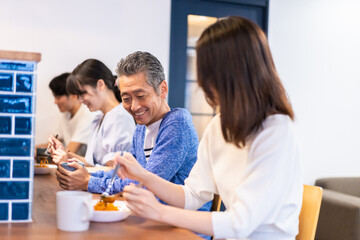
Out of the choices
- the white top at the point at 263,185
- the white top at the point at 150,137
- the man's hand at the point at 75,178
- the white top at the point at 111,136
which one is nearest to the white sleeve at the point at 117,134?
the white top at the point at 111,136

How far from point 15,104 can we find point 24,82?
0.06 metres

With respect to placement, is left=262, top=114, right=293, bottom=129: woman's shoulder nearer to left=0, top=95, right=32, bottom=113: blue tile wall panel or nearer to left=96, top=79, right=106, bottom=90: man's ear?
left=0, top=95, right=32, bottom=113: blue tile wall panel

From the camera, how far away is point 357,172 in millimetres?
4680

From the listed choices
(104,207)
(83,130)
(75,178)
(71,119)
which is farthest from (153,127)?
(71,119)

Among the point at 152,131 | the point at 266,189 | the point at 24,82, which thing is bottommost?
the point at 266,189

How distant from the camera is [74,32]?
376cm

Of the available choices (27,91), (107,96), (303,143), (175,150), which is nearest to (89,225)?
(27,91)

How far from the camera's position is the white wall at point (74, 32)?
3.62 metres

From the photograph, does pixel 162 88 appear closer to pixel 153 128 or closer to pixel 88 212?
pixel 153 128

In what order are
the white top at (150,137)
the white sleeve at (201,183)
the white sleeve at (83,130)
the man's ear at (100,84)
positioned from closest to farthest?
the white sleeve at (201,183) → the white top at (150,137) → the man's ear at (100,84) → the white sleeve at (83,130)

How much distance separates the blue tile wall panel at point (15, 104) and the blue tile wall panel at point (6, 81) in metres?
0.02

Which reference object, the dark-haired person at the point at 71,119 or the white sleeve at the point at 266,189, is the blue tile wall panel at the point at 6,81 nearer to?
the white sleeve at the point at 266,189

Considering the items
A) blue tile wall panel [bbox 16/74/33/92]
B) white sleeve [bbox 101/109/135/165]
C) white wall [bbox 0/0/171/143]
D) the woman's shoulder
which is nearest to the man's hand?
blue tile wall panel [bbox 16/74/33/92]

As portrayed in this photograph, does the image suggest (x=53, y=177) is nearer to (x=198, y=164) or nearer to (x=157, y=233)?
(x=198, y=164)
